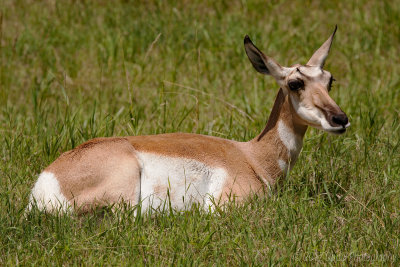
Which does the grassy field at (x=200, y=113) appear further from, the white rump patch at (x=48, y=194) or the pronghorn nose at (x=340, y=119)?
the pronghorn nose at (x=340, y=119)

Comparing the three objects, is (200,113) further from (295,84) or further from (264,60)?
(295,84)

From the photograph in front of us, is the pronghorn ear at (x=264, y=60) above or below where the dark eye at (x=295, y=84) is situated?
above

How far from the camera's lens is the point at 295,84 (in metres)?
5.25

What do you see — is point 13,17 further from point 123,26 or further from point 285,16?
point 285,16

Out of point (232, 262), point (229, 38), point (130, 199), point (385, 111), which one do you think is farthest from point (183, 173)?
point (229, 38)

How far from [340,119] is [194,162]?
1.07 m

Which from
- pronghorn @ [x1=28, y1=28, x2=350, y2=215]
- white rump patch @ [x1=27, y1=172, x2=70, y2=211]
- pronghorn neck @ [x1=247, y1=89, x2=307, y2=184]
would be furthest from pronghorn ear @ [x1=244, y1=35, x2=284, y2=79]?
white rump patch @ [x1=27, y1=172, x2=70, y2=211]

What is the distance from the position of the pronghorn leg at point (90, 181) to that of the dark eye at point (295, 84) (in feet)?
4.03

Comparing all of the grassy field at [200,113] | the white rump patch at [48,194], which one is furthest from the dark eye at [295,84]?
the white rump patch at [48,194]

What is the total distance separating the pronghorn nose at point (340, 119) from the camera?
4848mm

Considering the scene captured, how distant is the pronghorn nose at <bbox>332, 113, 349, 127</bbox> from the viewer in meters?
4.85

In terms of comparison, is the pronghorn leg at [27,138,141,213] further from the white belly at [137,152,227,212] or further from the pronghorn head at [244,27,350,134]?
the pronghorn head at [244,27,350,134]

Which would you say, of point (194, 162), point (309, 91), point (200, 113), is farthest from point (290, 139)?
point (200, 113)

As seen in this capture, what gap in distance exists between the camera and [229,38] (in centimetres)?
855
